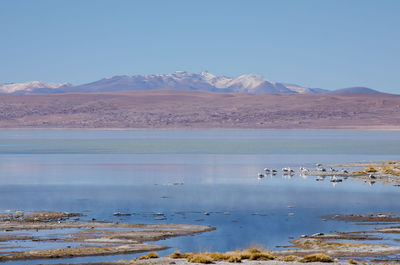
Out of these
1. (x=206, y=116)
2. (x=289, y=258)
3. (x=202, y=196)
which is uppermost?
(x=206, y=116)

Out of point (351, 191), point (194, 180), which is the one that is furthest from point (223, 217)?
point (194, 180)

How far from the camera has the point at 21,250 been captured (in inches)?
786

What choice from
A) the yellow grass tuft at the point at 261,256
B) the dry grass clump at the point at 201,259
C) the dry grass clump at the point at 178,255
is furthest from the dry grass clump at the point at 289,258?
the dry grass clump at the point at 178,255

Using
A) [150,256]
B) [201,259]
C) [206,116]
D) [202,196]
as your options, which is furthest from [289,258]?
[206,116]

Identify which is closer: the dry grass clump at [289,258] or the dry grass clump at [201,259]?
the dry grass clump at [201,259]

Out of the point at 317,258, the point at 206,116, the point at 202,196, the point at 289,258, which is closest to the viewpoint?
the point at 317,258

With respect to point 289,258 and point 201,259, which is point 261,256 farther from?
point 201,259

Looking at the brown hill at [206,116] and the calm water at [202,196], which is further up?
the brown hill at [206,116]

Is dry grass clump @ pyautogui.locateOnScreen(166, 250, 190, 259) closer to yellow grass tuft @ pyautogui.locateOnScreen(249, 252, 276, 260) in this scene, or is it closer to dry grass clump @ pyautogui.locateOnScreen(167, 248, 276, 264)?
dry grass clump @ pyautogui.locateOnScreen(167, 248, 276, 264)

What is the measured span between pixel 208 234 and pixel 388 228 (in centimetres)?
577

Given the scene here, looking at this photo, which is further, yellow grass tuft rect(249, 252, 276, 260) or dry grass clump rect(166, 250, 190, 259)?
dry grass clump rect(166, 250, 190, 259)

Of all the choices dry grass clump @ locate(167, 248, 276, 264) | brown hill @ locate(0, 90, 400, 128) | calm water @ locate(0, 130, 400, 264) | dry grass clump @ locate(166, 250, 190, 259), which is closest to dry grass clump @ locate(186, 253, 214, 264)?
dry grass clump @ locate(167, 248, 276, 264)

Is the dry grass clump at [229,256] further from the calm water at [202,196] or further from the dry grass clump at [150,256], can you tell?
the calm water at [202,196]

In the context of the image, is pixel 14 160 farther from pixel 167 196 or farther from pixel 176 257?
pixel 176 257
